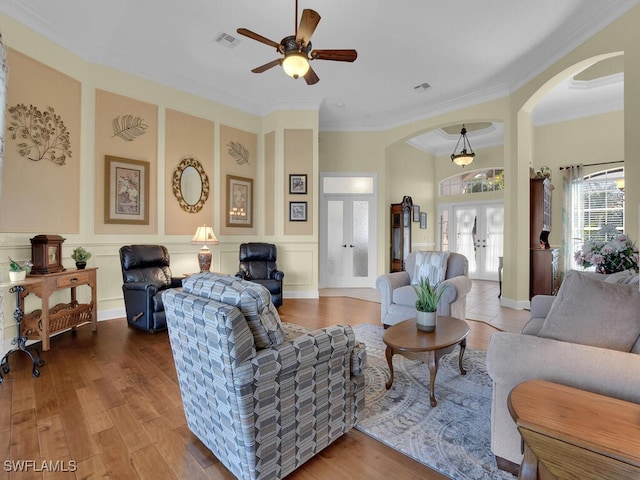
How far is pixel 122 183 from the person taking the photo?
4.17 metres

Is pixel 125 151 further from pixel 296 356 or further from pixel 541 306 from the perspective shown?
pixel 541 306

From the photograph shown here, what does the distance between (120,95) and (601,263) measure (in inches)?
223

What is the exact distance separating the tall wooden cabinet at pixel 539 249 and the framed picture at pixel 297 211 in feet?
11.9

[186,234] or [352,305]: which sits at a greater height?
[186,234]

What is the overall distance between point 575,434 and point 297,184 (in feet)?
16.5

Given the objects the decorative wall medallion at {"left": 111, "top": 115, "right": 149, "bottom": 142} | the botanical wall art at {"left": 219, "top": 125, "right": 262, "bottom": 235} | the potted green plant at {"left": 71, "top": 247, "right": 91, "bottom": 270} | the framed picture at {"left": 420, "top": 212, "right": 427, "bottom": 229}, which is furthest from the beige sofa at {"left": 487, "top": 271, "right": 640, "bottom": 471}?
the framed picture at {"left": 420, "top": 212, "right": 427, "bottom": 229}

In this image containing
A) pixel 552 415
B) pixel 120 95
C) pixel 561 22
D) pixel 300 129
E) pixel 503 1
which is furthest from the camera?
pixel 300 129

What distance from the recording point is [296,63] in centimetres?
281

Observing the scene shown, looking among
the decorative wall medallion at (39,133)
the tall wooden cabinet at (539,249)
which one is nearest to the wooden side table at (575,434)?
the tall wooden cabinet at (539,249)

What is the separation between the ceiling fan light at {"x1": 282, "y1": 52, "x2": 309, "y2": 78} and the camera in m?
2.77

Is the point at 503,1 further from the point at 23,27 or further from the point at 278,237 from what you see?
the point at 23,27

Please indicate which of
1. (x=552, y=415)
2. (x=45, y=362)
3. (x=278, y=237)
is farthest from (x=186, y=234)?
(x=552, y=415)

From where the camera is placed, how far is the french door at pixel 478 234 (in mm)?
7754

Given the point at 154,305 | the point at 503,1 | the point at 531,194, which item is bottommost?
the point at 154,305
